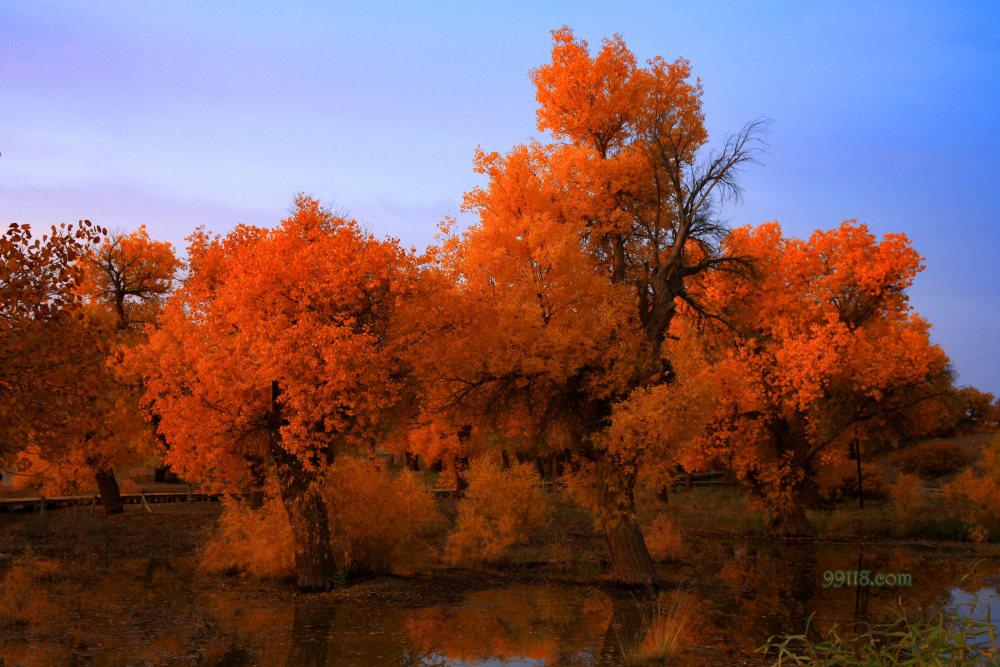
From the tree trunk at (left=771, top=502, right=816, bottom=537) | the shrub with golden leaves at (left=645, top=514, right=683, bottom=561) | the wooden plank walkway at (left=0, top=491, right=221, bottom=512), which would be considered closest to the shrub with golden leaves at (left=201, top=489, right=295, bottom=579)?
the wooden plank walkway at (left=0, top=491, right=221, bottom=512)

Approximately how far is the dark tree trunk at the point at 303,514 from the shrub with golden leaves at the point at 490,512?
18.4ft

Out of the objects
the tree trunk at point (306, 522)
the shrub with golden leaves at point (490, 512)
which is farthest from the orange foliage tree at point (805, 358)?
the tree trunk at point (306, 522)

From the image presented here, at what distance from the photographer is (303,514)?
1795cm

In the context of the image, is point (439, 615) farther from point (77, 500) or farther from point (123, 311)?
point (77, 500)

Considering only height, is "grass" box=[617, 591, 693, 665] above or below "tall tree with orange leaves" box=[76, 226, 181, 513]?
below

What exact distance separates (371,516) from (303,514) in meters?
2.13

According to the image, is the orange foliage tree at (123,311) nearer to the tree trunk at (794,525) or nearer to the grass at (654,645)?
the grass at (654,645)

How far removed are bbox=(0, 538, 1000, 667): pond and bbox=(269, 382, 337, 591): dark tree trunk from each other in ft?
2.38

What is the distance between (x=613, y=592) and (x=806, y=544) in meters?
13.7

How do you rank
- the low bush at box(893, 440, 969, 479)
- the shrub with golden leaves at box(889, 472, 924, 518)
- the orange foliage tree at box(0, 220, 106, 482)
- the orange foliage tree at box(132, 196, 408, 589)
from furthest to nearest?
1. the low bush at box(893, 440, 969, 479)
2. the shrub with golden leaves at box(889, 472, 924, 518)
3. the orange foliage tree at box(132, 196, 408, 589)
4. the orange foliage tree at box(0, 220, 106, 482)

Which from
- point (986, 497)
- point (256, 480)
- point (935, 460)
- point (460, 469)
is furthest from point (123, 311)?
point (935, 460)

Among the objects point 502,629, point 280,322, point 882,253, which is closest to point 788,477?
point 882,253

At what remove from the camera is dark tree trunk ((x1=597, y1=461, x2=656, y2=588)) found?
1919 cm

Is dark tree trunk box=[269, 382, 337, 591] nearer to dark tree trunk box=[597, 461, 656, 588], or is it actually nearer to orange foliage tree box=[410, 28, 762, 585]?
orange foliage tree box=[410, 28, 762, 585]
